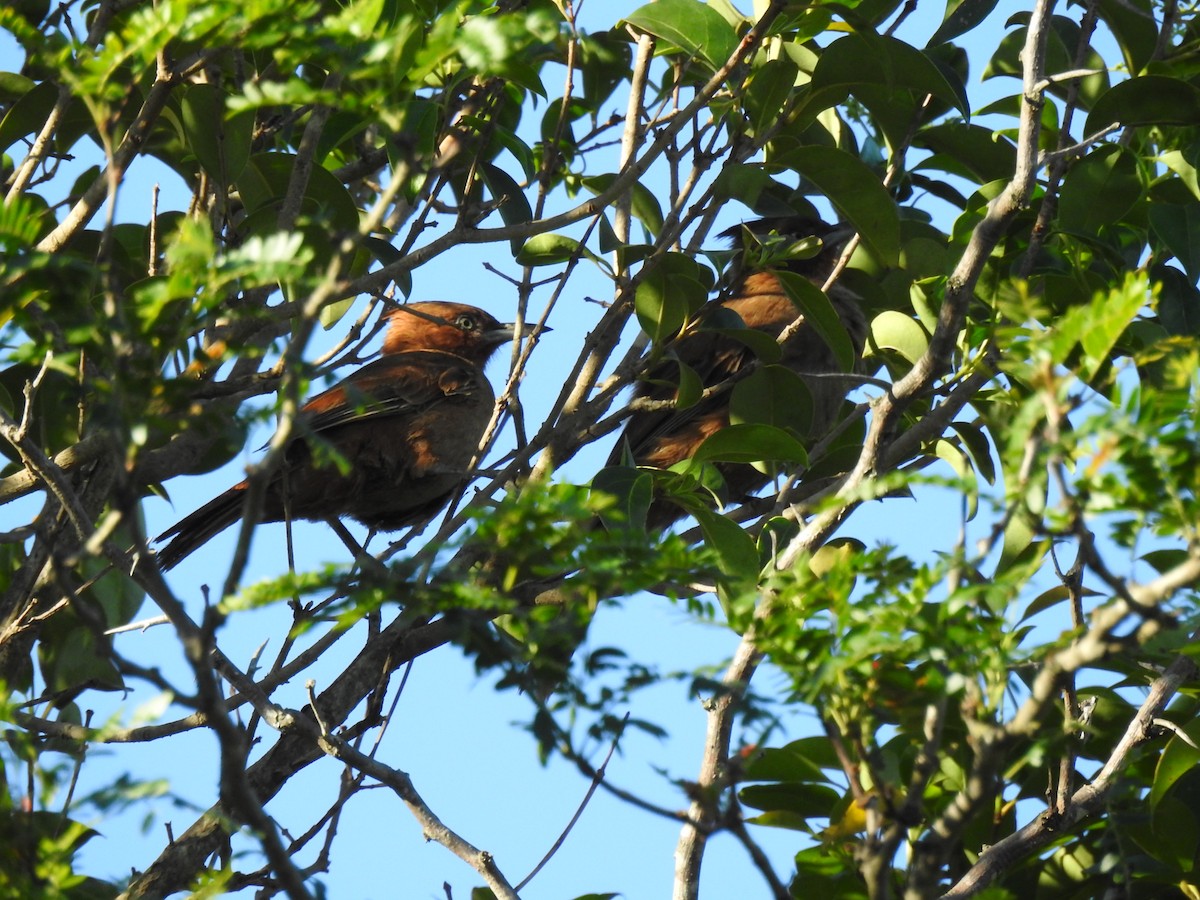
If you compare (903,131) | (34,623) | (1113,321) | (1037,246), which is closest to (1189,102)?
(1037,246)

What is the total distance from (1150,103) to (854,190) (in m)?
0.79

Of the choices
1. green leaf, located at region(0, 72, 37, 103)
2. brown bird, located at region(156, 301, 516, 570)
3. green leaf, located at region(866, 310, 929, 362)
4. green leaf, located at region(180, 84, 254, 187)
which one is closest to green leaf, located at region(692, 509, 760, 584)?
green leaf, located at region(866, 310, 929, 362)

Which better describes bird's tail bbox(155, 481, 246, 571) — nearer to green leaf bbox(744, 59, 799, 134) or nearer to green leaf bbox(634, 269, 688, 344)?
green leaf bbox(634, 269, 688, 344)

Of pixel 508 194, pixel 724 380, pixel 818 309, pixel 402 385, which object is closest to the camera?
pixel 818 309

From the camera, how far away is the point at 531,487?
6.26 feet

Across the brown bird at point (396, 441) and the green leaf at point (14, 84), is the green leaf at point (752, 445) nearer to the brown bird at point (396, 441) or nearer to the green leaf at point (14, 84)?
the brown bird at point (396, 441)

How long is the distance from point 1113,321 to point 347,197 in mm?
2556

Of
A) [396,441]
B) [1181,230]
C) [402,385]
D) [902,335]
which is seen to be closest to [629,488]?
[902,335]

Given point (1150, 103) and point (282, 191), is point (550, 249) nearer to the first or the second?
point (282, 191)

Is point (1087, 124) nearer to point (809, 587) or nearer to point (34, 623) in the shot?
point (809, 587)

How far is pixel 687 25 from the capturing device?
3635 mm

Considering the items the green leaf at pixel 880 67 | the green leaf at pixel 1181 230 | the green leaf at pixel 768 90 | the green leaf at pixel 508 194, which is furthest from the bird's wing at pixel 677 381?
the green leaf at pixel 1181 230

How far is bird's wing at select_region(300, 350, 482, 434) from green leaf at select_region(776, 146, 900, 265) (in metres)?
2.61

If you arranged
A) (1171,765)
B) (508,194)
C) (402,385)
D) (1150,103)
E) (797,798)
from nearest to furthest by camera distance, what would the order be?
(1171,765) < (797,798) < (1150,103) < (508,194) < (402,385)
